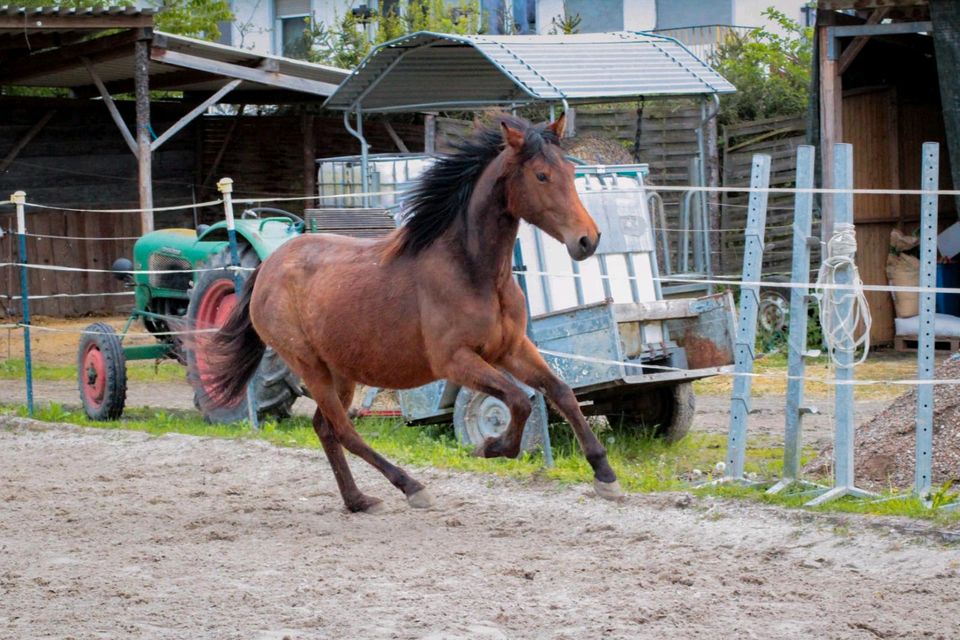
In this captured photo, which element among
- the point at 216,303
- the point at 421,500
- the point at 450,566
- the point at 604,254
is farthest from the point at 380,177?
the point at 450,566

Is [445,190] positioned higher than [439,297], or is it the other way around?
[445,190]

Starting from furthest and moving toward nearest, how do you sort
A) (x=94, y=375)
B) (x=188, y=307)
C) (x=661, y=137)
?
(x=661, y=137), (x=94, y=375), (x=188, y=307)

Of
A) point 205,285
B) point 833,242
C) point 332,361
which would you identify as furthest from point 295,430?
point 833,242

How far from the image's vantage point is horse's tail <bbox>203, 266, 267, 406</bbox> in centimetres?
822

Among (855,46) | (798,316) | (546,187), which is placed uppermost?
(855,46)

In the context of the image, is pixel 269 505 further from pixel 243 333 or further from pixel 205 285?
pixel 205 285

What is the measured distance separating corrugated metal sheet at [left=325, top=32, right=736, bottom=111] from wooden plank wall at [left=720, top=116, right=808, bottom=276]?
11.7 ft

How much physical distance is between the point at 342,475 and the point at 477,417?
→ 183cm

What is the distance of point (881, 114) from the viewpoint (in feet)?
51.9

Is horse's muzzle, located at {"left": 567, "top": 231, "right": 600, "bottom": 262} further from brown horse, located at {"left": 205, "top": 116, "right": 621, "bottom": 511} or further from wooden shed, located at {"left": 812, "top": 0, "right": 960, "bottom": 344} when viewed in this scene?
wooden shed, located at {"left": 812, "top": 0, "right": 960, "bottom": 344}

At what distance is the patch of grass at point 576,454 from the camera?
268 inches

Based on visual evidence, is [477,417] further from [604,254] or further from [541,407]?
[604,254]

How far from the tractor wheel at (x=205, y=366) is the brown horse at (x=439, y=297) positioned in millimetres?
2755

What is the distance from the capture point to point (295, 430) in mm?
10344
